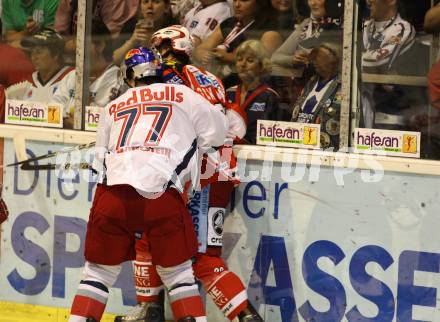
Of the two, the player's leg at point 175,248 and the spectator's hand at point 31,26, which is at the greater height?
the spectator's hand at point 31,26

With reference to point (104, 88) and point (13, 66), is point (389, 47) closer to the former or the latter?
point (104, 88)

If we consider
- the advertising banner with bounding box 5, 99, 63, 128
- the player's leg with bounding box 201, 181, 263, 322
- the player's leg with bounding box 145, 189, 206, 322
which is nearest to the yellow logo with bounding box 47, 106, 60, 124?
the advertising banner with bounding box 5, 99, 63, 128

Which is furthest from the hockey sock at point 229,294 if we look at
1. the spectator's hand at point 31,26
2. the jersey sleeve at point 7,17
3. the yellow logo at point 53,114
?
the jersey sleeve at point 7,17

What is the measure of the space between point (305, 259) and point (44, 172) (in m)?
1.37

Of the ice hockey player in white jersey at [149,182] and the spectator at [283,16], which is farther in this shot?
the spectator at [283,16]

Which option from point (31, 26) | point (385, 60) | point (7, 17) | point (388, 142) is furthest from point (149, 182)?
point (7, 17)

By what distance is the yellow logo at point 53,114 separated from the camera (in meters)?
5.41

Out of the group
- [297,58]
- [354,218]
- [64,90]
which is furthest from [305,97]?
[64,90]

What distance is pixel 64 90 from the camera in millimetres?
5441

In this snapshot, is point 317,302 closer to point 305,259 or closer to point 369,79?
point 305,259

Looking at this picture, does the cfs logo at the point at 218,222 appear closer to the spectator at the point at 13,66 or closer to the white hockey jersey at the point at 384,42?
the white hockey jersey at the point at 384,42

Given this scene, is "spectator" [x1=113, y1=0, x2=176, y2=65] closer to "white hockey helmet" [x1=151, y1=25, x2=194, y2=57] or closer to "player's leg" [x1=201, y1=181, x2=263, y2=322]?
"white hockey helmet" [x1=151, y1=25, x2=194, y2=57]

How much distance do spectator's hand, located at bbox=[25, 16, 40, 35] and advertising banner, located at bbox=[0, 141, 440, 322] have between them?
0.60 metres

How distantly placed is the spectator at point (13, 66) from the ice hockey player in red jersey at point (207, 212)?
2.81 feet
